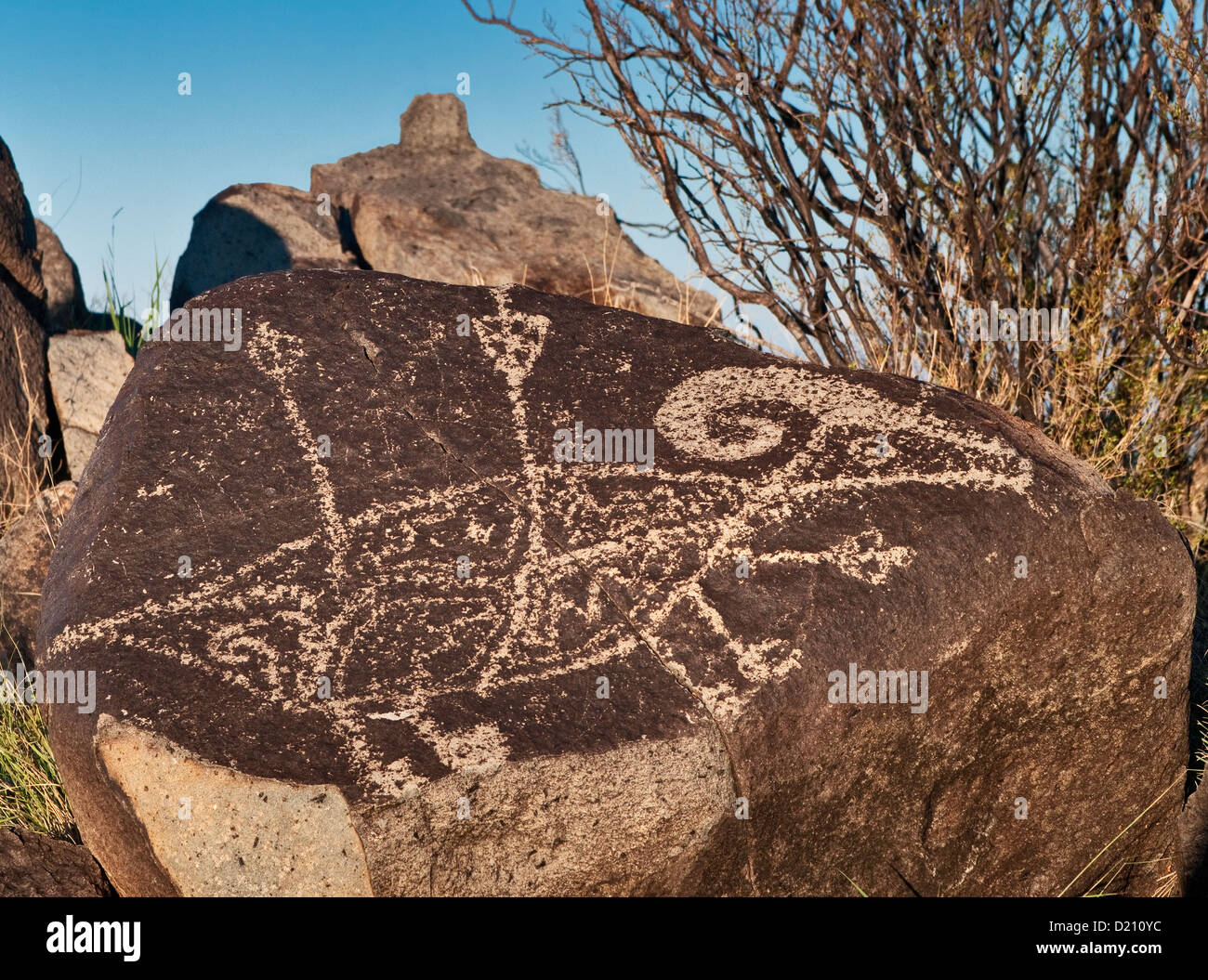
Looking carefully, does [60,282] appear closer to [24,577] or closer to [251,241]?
[251,241]

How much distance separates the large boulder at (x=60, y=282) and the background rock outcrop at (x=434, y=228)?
60cm

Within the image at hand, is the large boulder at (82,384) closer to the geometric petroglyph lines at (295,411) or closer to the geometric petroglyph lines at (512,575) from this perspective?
the geometric petroglyph lines at (295,411)

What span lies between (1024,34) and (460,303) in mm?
3002

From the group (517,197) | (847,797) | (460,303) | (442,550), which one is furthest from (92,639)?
(517,197)

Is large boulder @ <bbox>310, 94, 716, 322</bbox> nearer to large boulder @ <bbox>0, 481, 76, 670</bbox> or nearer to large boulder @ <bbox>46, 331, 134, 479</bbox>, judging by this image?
large boulder @ <bbox>46, 331, 134, 479</bbox>

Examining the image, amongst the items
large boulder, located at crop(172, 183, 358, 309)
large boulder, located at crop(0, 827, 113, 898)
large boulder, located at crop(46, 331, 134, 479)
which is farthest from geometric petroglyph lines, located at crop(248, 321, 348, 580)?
large boulder, located at crop(172, 183, 358, 309)

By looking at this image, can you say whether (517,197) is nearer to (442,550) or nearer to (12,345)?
(12,345)

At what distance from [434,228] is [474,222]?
25 cm

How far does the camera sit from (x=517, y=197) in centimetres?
743

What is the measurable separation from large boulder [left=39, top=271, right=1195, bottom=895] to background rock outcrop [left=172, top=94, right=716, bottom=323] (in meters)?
3.50

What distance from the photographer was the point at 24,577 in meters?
4.62

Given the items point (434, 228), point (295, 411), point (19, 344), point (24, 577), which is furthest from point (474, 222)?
point (295, 411)

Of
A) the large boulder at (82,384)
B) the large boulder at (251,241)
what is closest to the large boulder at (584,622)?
the large boulder at (82,384)

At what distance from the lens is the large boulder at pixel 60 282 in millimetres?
7316
